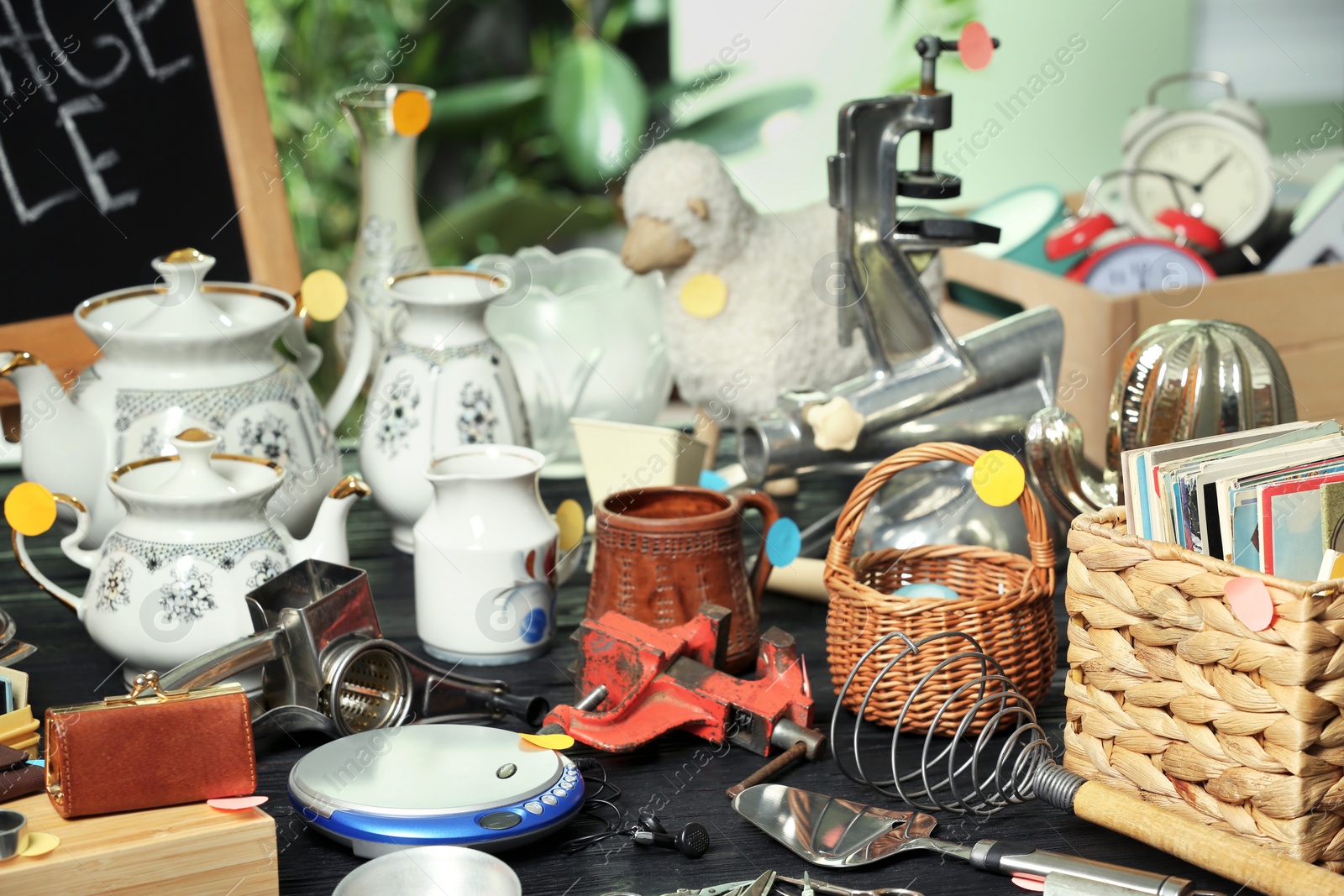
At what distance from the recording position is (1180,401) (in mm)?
858

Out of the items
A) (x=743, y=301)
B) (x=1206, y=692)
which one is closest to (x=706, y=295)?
(x=743, y=301)

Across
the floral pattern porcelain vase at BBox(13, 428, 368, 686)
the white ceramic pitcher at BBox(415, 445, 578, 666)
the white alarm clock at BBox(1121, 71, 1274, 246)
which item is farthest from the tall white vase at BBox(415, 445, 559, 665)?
the white alarm clock at BBox(1121, 71, 1274, 246)

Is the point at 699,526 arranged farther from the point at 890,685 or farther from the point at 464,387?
the point at 464,387

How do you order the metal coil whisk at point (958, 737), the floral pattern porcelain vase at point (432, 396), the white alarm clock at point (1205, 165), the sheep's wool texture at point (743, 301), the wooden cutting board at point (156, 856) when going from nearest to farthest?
1. the wooden cutting board at point (156, 856)
2. the metal coil whisk at point (958, 737)
3. the floral pattern porcelain vase at point (432, 396)
4. the sheep's wool texture at point (743, 301)
5. the white alarm clock at point (1205, 165)

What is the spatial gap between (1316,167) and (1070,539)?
1.26 meters

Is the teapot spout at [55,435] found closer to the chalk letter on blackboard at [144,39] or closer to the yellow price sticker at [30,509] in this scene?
the yellow price sticker at [30,509]

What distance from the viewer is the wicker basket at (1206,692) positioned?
58cm

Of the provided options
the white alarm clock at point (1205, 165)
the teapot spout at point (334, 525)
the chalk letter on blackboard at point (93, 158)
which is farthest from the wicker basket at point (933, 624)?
the chalk letter on blackboard at point (93, 158)

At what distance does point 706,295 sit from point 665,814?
2.00ft

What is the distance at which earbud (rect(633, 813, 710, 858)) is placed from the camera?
629 mm

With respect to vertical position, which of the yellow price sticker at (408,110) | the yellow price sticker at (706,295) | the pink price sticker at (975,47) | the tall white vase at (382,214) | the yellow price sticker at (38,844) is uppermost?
the pink price sticker at (975,47)

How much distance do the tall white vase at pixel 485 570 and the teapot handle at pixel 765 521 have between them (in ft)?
0.45

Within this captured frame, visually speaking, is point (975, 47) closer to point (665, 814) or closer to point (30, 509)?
point (665, 814)

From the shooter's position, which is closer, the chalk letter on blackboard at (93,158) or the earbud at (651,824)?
the earbud at (651,824)
